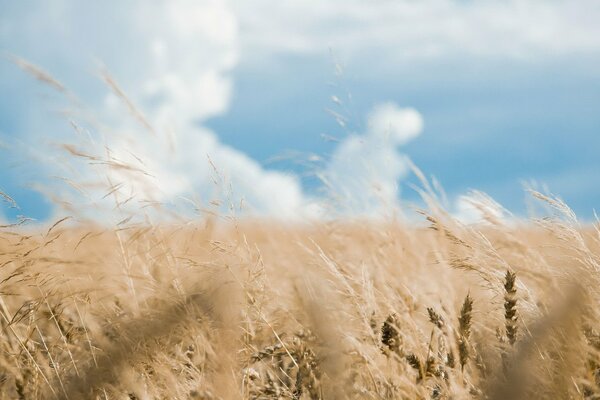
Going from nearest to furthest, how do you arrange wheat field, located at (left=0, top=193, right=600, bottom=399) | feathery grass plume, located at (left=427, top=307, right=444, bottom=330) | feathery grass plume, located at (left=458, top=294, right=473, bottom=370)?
wheat field, located at (left=0, top=193, right=600, bottom=399) < feathery grass plume, located at (left=458, top=294, right=473, bottom=370) < feathery grass plume, located at (left=427, top=307, right=444, bottom=330)

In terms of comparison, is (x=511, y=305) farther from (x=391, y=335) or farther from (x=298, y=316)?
(x=298, y=316)

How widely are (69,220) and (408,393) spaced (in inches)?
60.1

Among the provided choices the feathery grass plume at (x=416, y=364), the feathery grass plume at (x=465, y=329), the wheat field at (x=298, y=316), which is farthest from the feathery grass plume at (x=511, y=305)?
the feathery grass plume at (x=416, y=364)

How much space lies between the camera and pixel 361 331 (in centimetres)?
A: 226

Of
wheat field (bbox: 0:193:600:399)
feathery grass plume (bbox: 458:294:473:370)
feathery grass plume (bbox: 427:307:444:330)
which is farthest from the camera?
feathery grass plume (bbox: 427:307:444:330)

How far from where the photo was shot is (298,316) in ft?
8.05

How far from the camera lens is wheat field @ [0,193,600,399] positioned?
4.96 ft

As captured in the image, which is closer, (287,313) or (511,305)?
(511,305)

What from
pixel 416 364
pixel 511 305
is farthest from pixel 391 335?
pixel 511 305

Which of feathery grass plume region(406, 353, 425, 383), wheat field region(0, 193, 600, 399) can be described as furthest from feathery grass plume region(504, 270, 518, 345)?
feathery grass plume region(406, 353, 425, 383)

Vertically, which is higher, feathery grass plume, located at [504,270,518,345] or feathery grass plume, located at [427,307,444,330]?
feathery grass plume, located at [427,307,444,330]

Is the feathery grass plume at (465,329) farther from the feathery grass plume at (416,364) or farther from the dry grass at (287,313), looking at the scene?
the feathery grass plume at (416,364)

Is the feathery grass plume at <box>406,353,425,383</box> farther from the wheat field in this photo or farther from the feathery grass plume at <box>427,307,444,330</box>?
the feathery grass plume at <box>427,307,444,330</box>

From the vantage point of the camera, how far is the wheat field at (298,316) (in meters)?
1.51
